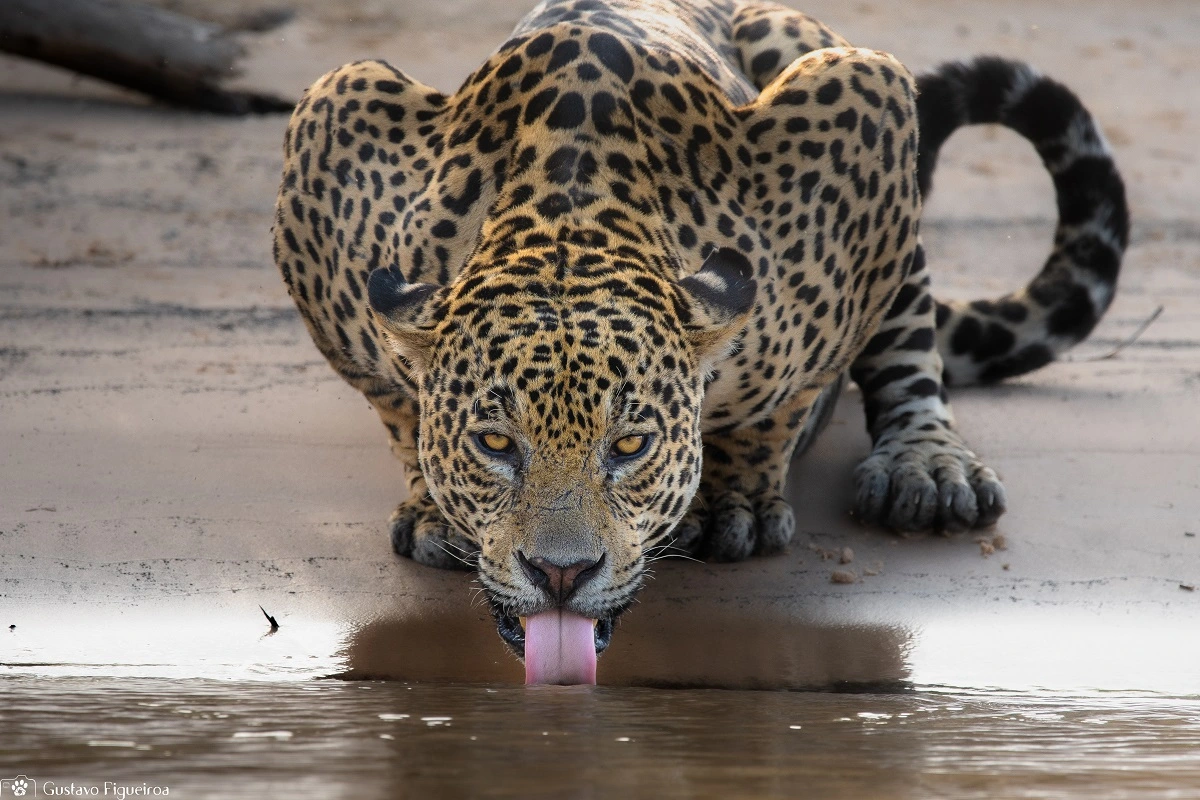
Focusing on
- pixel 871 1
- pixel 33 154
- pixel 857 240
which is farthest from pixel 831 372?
pixel 871 1

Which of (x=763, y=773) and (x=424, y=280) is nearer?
(x=763, y=773)

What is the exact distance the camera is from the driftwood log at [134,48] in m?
10.7

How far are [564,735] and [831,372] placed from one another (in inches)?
98.1

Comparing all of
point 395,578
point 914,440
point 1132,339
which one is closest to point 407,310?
point 395,578

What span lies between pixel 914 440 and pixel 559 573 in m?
2.52

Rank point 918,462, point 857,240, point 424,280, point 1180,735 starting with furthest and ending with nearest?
1. point 918,462
2. point 857,240
3. point 424,280
4. point 1180,735

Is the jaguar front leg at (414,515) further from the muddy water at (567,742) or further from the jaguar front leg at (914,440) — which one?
the jaguar front leg at (914,440)

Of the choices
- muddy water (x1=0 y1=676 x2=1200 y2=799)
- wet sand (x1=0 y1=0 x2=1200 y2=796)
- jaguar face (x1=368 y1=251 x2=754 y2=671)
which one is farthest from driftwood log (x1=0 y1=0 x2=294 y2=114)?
muddy water (x1=0 y1=676 x2=1200 y2=799)

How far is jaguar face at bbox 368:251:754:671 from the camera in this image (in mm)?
4312

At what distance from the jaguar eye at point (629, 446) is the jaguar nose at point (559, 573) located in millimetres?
295

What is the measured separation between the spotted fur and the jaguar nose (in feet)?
0.04

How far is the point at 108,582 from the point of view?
211 inches

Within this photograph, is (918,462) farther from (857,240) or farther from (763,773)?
(763,773)

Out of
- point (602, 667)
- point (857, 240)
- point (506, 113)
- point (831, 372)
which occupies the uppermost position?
point (506, 113)
